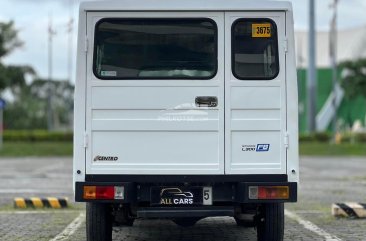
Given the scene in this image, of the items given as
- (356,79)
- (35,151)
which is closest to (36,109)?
(356,79)

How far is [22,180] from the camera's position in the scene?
1897cm

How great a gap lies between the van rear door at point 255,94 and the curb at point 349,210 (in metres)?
4.00

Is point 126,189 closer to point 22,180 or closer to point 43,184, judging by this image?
point 43,184

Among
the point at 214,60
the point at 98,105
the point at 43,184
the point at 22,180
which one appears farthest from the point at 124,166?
the point at 22,180

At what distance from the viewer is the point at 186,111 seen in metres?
7.10

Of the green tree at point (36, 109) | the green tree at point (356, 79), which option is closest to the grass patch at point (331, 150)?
the green tree at point (356, 79)

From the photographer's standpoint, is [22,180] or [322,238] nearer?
[322,238]

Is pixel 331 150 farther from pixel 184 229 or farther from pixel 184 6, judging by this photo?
pixel 184 6

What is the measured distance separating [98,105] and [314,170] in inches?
689

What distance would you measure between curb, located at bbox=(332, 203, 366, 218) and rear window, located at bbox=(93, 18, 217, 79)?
458cm

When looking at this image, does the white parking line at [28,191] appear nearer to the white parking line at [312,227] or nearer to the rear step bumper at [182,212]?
the white parking line at [312,227]

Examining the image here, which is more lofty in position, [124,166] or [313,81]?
[313,81]

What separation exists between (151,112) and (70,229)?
10.9ft

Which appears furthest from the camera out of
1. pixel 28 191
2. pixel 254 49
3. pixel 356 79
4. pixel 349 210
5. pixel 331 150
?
pixel 356 79
